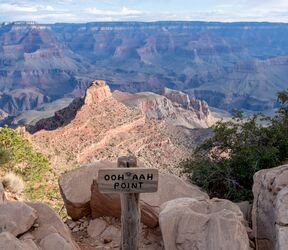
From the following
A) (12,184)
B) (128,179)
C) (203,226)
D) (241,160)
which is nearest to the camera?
(128,179)

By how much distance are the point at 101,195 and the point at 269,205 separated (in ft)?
12.4

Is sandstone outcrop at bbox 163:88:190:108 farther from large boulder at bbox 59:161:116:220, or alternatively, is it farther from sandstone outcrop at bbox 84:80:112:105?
large boulder at bbox 59:161:116:220

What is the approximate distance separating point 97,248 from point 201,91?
548 ft

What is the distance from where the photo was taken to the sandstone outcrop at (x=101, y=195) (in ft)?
32.9

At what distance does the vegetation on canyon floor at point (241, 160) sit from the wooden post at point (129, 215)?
457 cm

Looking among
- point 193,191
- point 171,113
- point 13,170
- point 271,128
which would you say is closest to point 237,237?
point 193,191

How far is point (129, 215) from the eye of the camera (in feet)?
24.3

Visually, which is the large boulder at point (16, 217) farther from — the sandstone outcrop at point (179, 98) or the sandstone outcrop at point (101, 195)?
the sandstone outcrop at point (179, 98)

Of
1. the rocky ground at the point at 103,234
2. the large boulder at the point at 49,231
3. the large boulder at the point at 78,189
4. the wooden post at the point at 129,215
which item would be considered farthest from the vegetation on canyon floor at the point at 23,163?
the wooden post at the point at 129,215

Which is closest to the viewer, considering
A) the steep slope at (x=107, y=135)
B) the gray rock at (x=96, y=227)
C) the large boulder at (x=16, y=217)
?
the large boulder at (x=16, y=217)

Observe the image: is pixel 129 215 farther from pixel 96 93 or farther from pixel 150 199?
pixel 96 93

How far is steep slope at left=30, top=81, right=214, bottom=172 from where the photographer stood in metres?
44.2

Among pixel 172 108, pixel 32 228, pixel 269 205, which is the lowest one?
pixel 172 108

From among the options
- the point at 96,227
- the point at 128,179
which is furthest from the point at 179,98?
the point at 128,179
